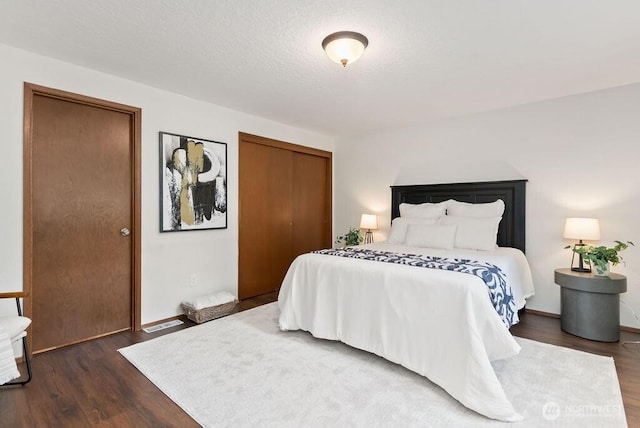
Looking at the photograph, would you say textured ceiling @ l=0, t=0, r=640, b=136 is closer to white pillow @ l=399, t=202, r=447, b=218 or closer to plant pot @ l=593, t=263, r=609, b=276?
white pillow @ l=399, t=202, r=447, b=218

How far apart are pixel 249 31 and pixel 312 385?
2.33m

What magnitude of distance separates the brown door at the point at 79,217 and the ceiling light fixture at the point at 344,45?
197cm

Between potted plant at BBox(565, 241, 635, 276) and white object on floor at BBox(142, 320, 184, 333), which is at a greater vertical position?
potted plant at BBox(565, 241, 635, 276)

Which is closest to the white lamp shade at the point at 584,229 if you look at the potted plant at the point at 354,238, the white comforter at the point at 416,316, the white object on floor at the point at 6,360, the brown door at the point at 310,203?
the white comforter at the point at 416,316

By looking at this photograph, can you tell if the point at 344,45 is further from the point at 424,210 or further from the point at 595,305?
the point at 595,305

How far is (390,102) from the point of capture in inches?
138

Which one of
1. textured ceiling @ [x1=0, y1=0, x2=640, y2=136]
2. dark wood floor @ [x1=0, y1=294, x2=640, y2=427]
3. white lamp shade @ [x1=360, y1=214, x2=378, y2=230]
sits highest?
textured ceiling @ [x1=0, y1=0, x2=640, y2=136]

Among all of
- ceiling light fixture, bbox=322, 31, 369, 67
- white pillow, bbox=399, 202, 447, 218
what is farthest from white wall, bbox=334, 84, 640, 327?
ceiling light fixture, bbox=322, 31, 369, 67

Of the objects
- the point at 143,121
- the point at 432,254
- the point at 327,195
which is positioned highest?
the point at 143,121

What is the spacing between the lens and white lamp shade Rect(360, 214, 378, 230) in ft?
15.0

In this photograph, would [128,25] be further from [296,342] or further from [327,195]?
[327,195]

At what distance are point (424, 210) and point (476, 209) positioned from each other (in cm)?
57

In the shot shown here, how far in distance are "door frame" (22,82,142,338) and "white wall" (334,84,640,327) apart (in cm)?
328

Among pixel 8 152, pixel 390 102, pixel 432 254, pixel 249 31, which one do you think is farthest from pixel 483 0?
pixel 8 152
